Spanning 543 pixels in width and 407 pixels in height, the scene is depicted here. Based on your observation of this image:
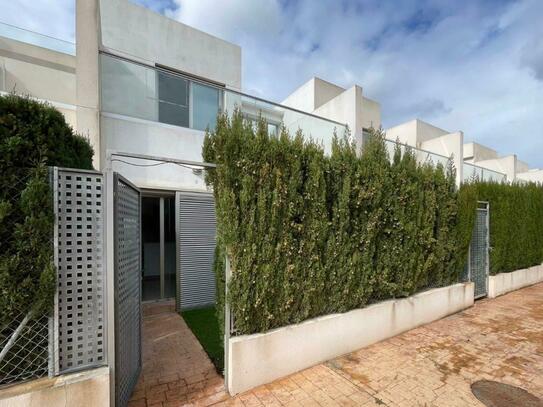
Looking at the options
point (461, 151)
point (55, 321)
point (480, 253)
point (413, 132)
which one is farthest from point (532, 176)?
point (55, 321)

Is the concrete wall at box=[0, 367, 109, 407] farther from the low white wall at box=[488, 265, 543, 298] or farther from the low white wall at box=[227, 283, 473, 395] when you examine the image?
the low white wall at box=[488, 265, 543, 298]

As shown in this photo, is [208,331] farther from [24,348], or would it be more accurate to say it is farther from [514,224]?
[514,224]

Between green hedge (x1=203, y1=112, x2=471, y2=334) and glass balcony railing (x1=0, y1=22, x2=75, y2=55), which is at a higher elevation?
glass balcony railing (x1=0, y1=22, x2=75, y2=55)

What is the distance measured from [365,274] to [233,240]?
2.51 metres

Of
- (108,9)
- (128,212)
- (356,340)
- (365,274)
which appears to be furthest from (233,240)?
(108,9)

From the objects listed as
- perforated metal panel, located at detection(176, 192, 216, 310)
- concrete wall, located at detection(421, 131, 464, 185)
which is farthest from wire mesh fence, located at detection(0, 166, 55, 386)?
concrete wall, located at detection(421, 131, 464, 185)

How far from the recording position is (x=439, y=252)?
5.74 metres

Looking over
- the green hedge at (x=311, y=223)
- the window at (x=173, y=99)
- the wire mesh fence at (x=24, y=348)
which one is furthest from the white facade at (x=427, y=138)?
the wire mesh fence at (x=24, y=348)

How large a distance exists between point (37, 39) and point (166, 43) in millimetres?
4588

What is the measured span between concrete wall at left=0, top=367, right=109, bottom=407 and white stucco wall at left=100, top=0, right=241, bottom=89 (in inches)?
369

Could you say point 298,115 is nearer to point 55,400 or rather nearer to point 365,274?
point 365,274

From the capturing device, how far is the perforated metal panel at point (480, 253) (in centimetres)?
711

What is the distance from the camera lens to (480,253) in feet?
23.9

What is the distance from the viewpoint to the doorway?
23.3ft
